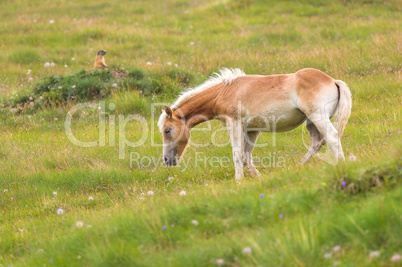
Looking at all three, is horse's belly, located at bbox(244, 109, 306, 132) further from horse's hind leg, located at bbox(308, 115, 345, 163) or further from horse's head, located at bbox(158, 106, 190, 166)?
horse's head, located at bbox(158, 106, 190, 166)

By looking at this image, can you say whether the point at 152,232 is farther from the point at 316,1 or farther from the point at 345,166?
the point at 316,1

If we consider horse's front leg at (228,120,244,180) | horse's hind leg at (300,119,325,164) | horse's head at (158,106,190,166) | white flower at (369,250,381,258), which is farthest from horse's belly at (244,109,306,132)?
white flower at (369,250,381,258)

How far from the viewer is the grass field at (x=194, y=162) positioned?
15.1 ft

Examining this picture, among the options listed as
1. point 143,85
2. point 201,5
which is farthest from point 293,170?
point 201,5

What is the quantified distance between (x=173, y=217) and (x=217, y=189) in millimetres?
901

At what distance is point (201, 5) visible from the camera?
25922 millimetres

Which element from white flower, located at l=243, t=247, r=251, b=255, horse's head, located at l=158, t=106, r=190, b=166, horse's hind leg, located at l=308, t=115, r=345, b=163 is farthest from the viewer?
horse's head, located at l=158, t=106, r=190, b=166

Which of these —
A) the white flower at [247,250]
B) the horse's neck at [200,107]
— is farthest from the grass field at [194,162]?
the horse's neck at [200,107]

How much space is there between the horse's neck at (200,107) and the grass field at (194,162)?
3.22 feet

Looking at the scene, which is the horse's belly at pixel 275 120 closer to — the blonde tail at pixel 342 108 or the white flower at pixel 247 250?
the blonde tail at pixel 342 108

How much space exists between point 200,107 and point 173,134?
2.36 ft

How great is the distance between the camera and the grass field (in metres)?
4.62

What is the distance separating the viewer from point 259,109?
751cm

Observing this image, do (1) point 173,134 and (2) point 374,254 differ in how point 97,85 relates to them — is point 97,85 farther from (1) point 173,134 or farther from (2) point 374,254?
(2) point 374,254
